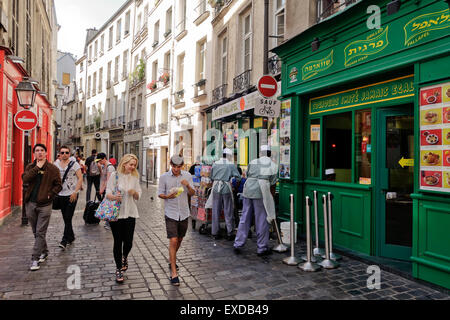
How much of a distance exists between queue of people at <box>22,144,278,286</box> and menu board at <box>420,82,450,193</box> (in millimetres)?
2386

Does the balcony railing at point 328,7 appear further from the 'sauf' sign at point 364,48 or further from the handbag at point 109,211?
the handbag at point 109,211

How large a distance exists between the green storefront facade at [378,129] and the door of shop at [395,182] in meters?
0.01

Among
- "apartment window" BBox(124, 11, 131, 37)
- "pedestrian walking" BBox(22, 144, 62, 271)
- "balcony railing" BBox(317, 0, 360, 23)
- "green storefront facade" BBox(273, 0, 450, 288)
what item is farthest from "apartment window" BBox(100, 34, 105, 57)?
"pedestrian walking" BBox(22, 144, 62, 271)

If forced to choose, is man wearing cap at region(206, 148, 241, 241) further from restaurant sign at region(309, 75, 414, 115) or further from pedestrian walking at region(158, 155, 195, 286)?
pedestrian walking at region(158, 155, 195, 286)

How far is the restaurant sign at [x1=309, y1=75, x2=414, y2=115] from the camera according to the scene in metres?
5.18

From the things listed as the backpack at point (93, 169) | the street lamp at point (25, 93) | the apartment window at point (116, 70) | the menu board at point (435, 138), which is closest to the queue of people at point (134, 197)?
the menu board at point (435, 138)

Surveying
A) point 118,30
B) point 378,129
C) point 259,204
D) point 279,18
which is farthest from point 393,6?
point 118,30

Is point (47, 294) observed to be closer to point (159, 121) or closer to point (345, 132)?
point (345, 132)

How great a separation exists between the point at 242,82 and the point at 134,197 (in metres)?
8.06

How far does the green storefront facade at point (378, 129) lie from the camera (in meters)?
4.32

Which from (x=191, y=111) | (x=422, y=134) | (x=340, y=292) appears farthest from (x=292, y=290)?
(x=191, y=111)

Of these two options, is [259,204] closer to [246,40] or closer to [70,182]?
[70,182]

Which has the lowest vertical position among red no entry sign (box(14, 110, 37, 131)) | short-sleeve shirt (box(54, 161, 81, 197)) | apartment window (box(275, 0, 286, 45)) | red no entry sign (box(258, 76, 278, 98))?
short-sleeve shirt (box(54, 161, 81, 197))

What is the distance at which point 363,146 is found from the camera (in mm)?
6004
